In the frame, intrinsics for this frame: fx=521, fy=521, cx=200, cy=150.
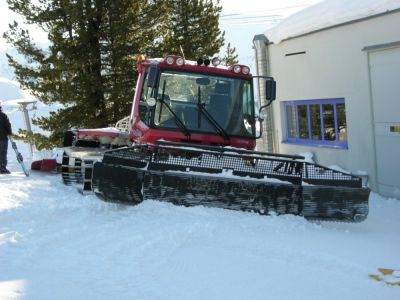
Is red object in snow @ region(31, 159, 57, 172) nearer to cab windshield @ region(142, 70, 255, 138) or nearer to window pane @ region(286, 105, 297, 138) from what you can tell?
cab windshield @ region(142, 70, 255, 138)

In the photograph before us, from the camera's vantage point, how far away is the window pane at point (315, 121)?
13.5 metres

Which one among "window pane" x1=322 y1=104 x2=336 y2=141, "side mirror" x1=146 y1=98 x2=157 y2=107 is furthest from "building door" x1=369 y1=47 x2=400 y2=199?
"side mirror" x1=146 y1=98 x2=157 y2=107

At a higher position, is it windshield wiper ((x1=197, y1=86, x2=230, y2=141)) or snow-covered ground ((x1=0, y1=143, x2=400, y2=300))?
windshield wiper ((x1=197, y1=86, x2=230, y2=141))

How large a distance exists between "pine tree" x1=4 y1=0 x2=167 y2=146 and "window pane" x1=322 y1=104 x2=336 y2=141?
710cm

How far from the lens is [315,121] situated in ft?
44.8

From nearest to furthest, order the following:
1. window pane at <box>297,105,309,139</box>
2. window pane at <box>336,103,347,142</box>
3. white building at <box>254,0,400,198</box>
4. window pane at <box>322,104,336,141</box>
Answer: white building at <box>254,0,400,198</box> → window pane at <box>336,103,347,142</box> → window pane at <box>322,104,336,141</box> → window pane at <box>297,105,309,139</box>

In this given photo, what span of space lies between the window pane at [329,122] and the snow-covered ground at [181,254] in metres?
5.97

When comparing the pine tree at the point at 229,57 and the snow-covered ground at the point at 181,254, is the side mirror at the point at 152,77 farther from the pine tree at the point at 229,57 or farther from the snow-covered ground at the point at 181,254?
the pine tree at the point at 229,57

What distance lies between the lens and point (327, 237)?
5938mm

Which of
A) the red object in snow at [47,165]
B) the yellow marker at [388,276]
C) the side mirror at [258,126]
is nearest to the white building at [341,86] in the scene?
the side mirror at [258,126]

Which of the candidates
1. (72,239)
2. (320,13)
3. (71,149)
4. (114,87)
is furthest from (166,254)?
(114,87)

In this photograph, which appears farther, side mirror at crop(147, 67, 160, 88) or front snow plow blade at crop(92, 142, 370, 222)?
side mirror at crop(147, 67, 160, 88)

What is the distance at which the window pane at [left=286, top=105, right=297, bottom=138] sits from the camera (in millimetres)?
14727

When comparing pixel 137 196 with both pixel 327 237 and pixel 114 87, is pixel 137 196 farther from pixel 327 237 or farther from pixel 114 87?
pixel 114 87
